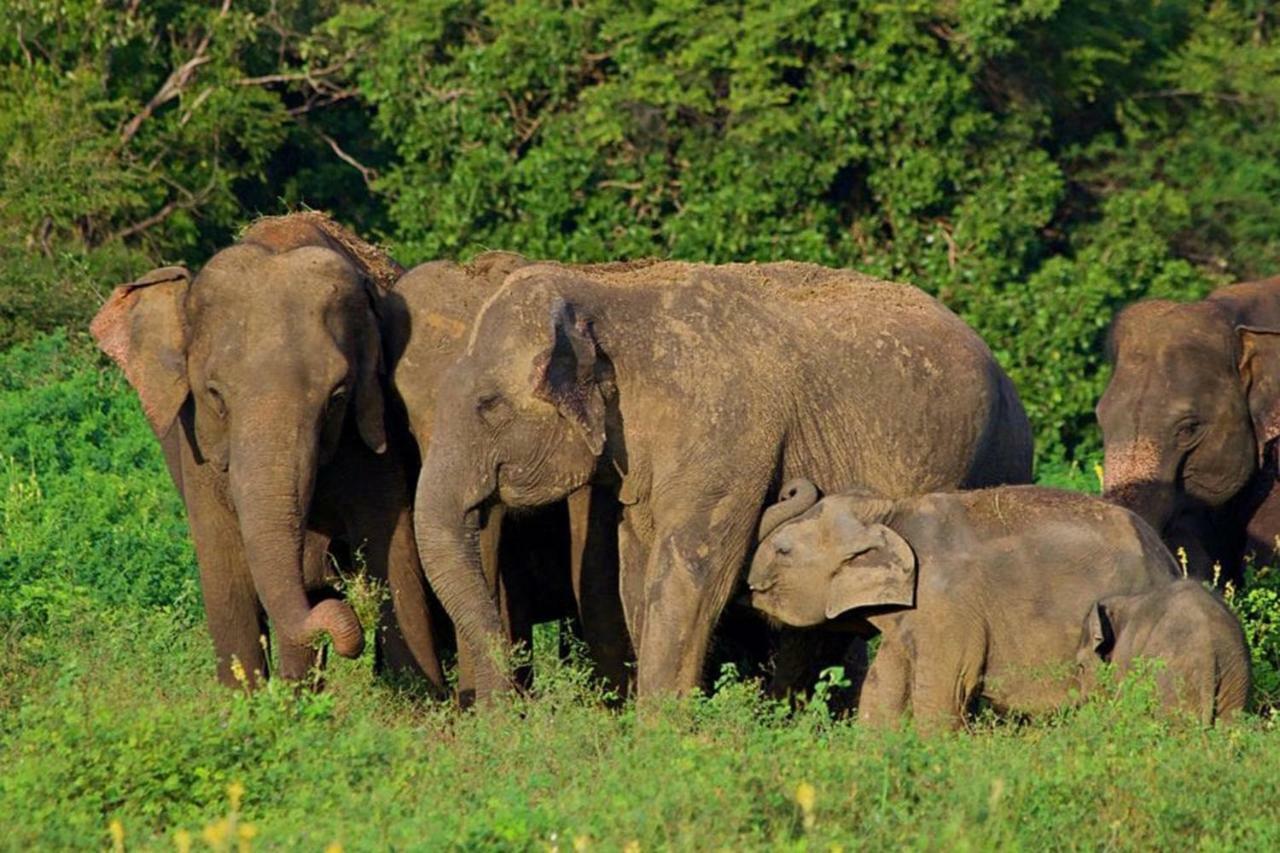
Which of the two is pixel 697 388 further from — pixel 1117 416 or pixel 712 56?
pixel 712 56

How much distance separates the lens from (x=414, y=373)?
34.8ft

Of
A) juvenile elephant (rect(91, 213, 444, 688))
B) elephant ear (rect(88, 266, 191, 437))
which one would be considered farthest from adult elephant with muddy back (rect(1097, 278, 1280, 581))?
elephant ear (rect(88, 266, 191, 437))

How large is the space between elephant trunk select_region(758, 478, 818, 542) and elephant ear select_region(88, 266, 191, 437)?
2.06m

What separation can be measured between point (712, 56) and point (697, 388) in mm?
9591

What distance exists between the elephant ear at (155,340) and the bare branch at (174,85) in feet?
30.5

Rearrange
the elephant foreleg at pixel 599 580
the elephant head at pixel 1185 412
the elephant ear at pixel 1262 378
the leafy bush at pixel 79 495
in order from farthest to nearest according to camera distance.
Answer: the elephant ear at pixel 1262 378
the elephant head at pixel 1185 412
the leafy bush at pixel 79 495
the elephant foreleg at pixel 599 580

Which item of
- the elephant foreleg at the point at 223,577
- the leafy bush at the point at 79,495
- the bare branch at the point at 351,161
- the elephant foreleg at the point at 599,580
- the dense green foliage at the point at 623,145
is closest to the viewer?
the elephant foreleg at the point at 223,577

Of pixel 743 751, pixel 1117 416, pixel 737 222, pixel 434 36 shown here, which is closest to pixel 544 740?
pixel 743 751

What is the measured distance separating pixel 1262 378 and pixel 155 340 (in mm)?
5028

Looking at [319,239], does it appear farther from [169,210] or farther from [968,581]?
[169,210]

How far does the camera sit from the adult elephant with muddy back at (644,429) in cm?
986

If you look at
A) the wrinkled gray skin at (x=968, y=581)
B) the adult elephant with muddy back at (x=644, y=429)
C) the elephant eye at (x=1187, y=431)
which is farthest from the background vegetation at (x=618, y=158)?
the adult elephant with muddy back at (x=644, y=429)

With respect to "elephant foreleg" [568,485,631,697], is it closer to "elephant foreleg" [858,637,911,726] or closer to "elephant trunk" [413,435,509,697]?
"elephant trunk" [413,435,509,697]

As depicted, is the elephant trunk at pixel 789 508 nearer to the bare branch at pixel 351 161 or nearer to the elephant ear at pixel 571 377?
the elephant ear at pixel 571 377
